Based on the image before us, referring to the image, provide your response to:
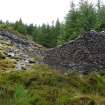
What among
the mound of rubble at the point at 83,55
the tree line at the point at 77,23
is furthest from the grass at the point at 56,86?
the tree line at the point at 77,23

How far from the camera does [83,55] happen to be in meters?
21.3

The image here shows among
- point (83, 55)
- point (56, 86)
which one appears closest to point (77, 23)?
point (83, 55)

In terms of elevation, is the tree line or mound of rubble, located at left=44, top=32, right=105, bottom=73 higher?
the tree line

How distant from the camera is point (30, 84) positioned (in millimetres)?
12891

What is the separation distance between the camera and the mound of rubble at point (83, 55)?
19.9 metres

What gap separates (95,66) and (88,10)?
29728 mm

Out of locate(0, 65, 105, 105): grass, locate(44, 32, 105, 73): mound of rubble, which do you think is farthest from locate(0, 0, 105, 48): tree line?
locate(0, 65, 105, 105): grass

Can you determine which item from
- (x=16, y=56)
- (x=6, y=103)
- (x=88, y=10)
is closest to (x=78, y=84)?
(x=6, y=103)

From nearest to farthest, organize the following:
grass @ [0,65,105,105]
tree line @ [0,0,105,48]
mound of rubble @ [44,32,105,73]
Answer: grass @ [0,65,105,105] → mound of rubble @ [44,32,105,73] → tree line @ [0,0,105,48]

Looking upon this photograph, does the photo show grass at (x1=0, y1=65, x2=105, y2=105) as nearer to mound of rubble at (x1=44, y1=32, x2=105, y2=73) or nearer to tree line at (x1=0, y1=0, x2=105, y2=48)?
mound of rubble at (x1=44, y1=32, x2=105, y2=73)

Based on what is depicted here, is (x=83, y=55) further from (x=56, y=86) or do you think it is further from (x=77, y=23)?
(x=77, y=23)

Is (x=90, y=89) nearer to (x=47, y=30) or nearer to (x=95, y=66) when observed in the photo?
(x=95, y=66)

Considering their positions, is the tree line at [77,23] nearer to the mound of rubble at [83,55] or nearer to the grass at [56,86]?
the mound of rubble at [83,55]

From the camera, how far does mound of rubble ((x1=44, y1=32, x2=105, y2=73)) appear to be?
65.3ft
